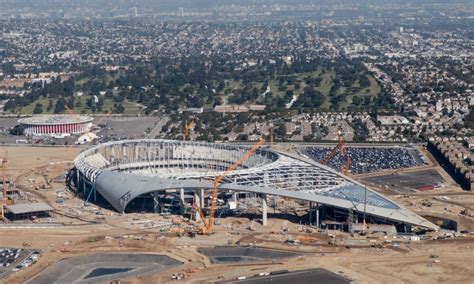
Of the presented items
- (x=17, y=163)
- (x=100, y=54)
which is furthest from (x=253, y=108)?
(x=100, y=54)

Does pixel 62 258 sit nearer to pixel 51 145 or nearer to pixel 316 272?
pixel 316 272

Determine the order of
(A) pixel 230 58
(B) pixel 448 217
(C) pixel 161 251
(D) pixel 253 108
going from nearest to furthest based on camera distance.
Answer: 1. (C) pixel 161 251
2. (B) pixel 448 217
3. (D) pixel 253 108
4. (A) pixel 230 58

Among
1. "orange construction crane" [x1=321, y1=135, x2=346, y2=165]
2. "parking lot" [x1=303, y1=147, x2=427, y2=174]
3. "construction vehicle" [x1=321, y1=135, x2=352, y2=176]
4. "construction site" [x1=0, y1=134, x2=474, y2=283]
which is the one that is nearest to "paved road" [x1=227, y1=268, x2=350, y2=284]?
"construction site" [x1=0, y1=134, x2=474, y2=283]

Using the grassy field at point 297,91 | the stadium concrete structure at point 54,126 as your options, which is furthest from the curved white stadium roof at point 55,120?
the grassy field at point 297,91

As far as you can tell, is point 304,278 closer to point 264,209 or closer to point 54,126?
point 264,209

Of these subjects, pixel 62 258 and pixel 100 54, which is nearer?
pixel 62 258

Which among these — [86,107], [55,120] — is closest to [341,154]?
[55,120]

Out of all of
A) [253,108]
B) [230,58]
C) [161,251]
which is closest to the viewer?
[161,251]
